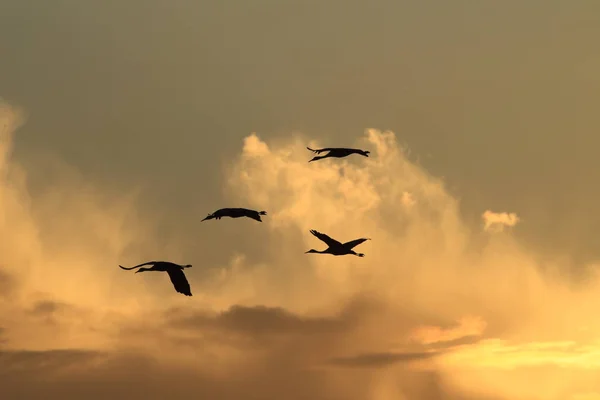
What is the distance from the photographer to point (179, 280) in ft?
A: 243

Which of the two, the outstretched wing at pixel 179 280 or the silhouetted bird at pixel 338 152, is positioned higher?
the silhouetted bird at pixel 338 152

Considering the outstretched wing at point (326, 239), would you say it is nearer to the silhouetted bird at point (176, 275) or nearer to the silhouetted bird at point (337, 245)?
the silhouetted bird at point (337, 245)

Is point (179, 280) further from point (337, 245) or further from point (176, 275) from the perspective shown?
point (337, 245)

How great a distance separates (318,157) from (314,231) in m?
5.53

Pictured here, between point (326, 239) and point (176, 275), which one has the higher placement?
point (326, 239)

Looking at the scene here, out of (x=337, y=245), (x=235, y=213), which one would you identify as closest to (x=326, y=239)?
(x=337, y=245)

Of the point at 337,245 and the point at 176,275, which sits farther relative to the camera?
the point at 337,245

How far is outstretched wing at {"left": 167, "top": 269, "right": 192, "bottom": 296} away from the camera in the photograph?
243 feet

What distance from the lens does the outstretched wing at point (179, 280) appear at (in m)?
73.9

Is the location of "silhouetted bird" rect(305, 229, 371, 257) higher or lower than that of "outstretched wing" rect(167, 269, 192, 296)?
higher

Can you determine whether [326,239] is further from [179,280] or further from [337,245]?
[179,280]

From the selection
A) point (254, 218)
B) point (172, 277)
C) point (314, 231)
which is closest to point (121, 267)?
point (172, 277)

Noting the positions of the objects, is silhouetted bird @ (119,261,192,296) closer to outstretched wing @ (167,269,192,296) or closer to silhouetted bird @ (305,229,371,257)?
outstretched wing @ (167,269,192,296)

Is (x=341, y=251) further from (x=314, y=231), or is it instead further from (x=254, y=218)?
(x=254, y=218)
